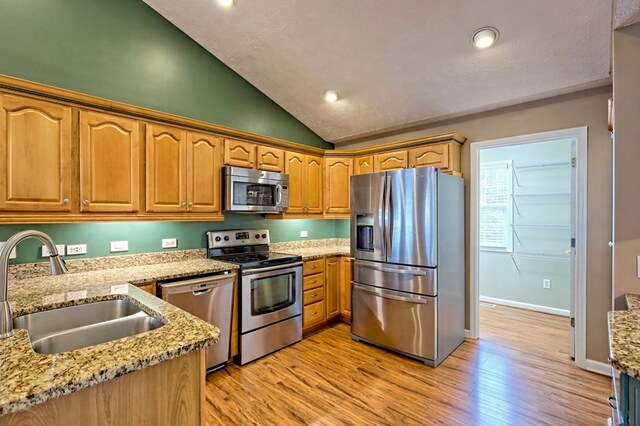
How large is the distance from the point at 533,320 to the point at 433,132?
2.82 metres

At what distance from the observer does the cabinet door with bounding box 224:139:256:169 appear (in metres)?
3.14

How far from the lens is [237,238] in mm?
3469

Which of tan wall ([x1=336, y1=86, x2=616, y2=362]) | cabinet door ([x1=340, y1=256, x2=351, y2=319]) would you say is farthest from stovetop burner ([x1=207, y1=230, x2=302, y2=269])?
tan wall ([x1=336, y1=86, x2=616, y2=362])

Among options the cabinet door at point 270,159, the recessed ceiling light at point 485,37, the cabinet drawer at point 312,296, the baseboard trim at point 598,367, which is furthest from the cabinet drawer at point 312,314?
the recessed ceiling light at point 485,37

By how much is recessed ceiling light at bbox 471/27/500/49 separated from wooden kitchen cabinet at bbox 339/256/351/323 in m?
2.59

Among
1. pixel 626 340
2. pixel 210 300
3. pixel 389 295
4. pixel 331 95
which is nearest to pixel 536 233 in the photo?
pixel 389 295

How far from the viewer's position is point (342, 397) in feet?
7.77

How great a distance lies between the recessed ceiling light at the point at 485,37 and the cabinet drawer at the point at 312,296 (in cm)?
292

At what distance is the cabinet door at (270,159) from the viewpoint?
135 inches

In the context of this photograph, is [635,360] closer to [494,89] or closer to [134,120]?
[494,89]

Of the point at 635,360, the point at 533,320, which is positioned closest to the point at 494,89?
the point at 635,360

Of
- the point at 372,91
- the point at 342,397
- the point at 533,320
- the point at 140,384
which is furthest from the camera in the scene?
the point at 533,320

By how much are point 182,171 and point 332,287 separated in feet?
7.28

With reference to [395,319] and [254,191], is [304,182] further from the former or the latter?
[395,319]
